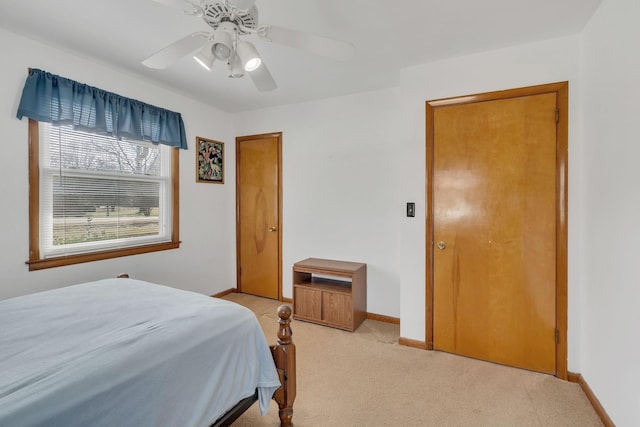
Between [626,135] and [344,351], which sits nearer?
[626,135]

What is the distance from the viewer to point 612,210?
5.61ft

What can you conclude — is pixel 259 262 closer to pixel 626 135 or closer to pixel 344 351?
pixel 344 351

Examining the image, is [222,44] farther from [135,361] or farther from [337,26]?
[135,361]

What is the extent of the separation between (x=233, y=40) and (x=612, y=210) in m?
2.29

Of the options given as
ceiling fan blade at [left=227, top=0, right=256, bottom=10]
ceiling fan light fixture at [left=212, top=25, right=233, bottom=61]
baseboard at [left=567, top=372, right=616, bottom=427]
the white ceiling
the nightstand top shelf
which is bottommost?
baseboard at [left=567, top=372, right=616, bottom=427]

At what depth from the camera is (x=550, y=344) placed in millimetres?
2238

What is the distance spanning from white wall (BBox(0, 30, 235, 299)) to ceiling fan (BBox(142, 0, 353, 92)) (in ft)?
4.57

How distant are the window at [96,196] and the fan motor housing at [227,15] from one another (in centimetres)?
191

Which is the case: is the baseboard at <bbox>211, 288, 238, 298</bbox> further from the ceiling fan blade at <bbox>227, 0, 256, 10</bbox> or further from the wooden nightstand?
the ceiling fan blade at <bbox>227, 0, 256, 10</bbox>

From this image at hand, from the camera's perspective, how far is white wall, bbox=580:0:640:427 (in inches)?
58.7

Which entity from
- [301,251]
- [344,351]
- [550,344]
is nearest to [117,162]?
[301,251]

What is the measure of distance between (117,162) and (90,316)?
187cm

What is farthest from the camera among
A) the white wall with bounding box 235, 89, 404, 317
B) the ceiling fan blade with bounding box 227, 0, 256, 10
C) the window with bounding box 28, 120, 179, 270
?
the white wall with bounding box 235, 89, 404, 317

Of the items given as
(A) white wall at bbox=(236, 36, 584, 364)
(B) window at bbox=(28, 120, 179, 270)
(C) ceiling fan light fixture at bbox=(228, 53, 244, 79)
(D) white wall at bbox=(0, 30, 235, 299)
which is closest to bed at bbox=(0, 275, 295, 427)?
(D) white wall at bbox=(0, 30, 235, 299)
